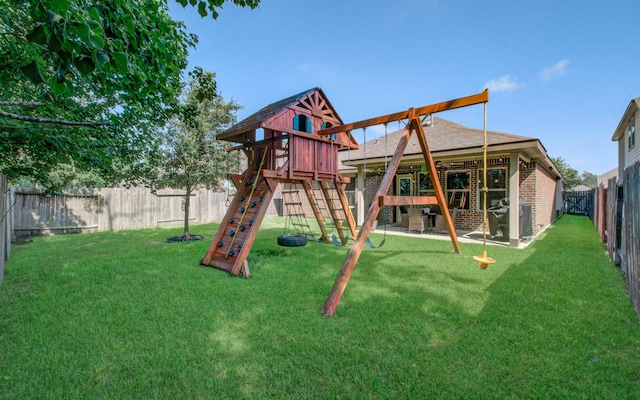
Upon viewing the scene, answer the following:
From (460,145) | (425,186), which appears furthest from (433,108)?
(425,186)

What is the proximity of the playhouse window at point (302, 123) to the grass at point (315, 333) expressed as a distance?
11.1 feet

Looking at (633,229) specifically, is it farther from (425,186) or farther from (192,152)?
(192,152)

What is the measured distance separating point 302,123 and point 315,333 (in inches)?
206

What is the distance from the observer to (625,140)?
12242mm

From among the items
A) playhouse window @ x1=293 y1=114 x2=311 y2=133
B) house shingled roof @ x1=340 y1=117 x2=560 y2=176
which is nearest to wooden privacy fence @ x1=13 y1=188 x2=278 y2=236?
playhouse window @ x1=293 y1=114 x2=311 y2=133

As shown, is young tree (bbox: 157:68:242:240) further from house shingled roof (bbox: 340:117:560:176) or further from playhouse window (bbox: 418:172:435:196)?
playhouse window (bbox: 418:172:435:196)

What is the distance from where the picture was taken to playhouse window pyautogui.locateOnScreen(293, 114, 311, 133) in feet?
23.0

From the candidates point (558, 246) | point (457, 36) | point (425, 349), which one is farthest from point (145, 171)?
point (558, 246)

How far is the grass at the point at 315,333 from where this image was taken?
2238 mm

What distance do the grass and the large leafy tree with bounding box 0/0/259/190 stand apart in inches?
84.3

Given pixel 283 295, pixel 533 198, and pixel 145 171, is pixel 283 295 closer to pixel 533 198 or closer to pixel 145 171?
pixel 145 171

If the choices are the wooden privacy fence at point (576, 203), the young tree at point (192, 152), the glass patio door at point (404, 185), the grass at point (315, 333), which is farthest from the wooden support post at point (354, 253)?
the wooden privacy fence at point (576, 203)

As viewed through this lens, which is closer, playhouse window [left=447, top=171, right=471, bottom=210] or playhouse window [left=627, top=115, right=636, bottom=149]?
playhouse window [left=627, top=115, right=636, bottom=149]

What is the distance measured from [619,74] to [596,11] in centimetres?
440
